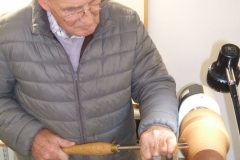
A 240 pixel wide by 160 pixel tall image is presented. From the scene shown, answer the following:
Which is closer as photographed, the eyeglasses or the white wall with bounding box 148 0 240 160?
the eyeglasses

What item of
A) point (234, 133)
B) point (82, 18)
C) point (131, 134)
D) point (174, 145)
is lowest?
point (234, 133)

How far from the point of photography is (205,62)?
1.61 meters

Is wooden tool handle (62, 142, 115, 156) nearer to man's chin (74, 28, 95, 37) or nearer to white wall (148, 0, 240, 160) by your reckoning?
man's chin (74, 28, 95, 37)

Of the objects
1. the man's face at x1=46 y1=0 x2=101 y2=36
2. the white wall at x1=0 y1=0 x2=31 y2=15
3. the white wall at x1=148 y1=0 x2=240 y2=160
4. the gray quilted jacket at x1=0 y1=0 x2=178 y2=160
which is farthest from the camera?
the white wall at x1=0 y1=0 x2=31 y2=15

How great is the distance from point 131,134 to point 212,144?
1.95 ft

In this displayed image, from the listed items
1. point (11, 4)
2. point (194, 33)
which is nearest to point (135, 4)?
point (194, 33)

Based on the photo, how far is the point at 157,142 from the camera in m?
0.79

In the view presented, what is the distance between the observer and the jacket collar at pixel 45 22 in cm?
95

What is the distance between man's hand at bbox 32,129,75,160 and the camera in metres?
0.95

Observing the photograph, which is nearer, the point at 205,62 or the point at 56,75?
the point at 56,75

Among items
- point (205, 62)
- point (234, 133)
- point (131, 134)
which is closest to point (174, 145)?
point (131, 134)

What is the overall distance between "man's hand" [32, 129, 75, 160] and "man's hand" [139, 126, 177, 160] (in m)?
0.26

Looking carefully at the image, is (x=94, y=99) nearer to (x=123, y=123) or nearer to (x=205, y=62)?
(x=123, y=123)

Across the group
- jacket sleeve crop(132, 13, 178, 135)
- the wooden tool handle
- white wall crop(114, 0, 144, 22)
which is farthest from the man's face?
white wall crop(114, 0, 144, 22)
